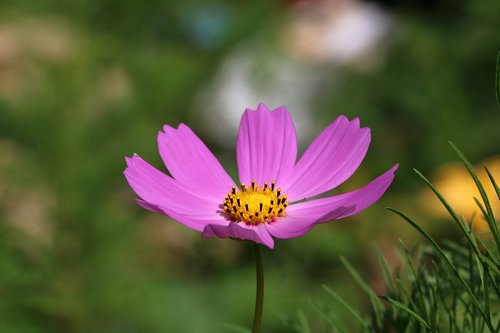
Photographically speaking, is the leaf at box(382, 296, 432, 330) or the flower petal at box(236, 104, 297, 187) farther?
the flower petal at box(236, 104, 297, 187)

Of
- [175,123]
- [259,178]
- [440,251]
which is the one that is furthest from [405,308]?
[175,123]

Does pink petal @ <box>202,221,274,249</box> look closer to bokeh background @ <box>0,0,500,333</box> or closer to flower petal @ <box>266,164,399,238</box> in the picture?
flower petal @ <box>266,164,399,238</box>

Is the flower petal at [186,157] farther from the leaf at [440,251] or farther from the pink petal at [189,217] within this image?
the leaf at [440,251]

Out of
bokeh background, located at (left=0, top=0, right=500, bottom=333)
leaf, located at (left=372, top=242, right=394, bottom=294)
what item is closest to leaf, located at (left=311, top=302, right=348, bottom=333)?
leaf, located at (left=372, top=242, right=394, bottom=294)

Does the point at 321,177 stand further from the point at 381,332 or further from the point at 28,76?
the point at 28,76

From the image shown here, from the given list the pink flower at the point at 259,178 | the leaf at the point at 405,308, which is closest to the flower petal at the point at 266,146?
the pink flower at the point at 259,178

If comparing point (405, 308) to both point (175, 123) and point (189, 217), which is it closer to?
point (189, 217)

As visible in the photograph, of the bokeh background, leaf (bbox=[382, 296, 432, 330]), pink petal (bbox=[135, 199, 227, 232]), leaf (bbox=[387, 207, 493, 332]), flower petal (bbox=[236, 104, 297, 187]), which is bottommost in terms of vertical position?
leaf (bbox=[382, 296, 432, 330])
